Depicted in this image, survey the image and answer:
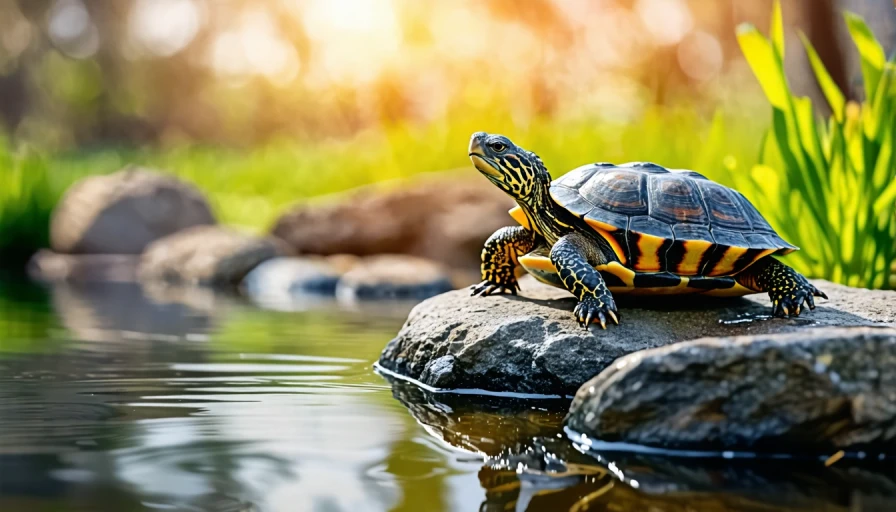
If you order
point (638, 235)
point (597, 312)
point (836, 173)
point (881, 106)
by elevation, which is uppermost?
point (881, 106)

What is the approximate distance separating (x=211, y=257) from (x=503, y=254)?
569 centimetres

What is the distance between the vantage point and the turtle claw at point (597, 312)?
9.72ft

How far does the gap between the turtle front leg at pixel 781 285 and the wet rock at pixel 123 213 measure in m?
8.48

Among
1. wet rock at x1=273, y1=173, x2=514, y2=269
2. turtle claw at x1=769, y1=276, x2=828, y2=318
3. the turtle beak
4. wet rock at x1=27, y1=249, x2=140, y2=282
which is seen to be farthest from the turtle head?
wet rock at x1=27, y1=249, x2=140, y2=282

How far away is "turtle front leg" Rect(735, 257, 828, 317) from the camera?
308cm

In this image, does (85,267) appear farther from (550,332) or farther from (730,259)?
(730,259)

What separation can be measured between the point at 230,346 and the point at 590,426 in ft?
7.46

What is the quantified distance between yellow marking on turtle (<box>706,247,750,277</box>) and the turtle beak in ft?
2.79

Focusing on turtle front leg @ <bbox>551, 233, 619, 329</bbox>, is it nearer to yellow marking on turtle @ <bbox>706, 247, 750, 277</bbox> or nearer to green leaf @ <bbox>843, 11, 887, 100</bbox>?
yellow marking on turtle @ <bbox>706, 247, 750, 277</bbox>

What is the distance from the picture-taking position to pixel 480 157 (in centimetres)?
319

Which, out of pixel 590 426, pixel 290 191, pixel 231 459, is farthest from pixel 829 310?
pixel 290 191

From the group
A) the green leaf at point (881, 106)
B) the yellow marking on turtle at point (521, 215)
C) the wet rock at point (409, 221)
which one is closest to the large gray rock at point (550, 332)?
the yellow marking on turtle at point (521, 215)

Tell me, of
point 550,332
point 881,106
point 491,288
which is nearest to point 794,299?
point 550,332

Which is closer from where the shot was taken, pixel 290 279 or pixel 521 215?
pixel 521 215
